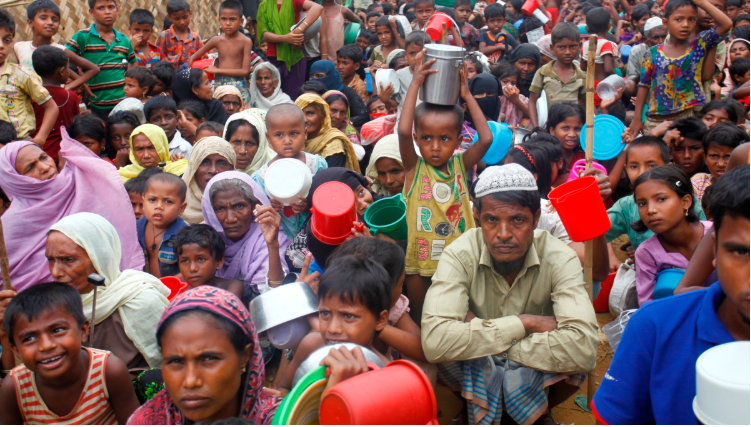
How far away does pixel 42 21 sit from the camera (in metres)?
6.11

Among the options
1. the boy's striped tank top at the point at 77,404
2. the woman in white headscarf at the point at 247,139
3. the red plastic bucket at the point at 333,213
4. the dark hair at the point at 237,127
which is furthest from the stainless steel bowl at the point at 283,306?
the dark hair at the point at 237,127

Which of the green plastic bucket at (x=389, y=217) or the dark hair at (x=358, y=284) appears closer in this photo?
the dark hair at (x=358, y=284)

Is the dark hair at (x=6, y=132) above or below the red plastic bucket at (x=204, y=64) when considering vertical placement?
below

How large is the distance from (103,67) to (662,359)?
6673 mm

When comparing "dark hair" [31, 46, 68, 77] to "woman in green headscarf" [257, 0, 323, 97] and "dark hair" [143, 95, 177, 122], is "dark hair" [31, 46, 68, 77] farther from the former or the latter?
"woman in green headscarf" [257, 0, 323, 97]

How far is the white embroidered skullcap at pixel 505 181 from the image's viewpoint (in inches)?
108

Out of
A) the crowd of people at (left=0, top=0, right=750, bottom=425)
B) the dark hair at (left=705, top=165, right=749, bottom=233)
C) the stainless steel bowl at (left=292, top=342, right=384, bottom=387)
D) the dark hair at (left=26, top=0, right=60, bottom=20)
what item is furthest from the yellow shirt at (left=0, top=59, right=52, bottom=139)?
the dark hair at (left=705, top=165, right=749, bottom=233)

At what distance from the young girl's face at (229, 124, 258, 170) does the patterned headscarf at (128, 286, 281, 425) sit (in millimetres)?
2996

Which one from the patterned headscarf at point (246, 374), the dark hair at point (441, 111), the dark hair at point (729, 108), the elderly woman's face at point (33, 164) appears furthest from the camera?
the dark hair at point (729, 108)

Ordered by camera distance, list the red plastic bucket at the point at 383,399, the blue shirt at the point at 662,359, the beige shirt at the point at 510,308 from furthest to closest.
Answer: the beige shirt at the point at 510,308 → the red plastic bucket at the point at 383,399 → the blue shirt at the point at 662,359

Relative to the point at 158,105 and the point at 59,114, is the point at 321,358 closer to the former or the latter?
the point at 158,105

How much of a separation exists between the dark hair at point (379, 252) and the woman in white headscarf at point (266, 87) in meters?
4.24

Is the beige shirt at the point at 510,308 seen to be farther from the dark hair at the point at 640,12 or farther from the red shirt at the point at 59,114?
the dark hair at the point at 640,12

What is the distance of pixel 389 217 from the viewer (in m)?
3.71
